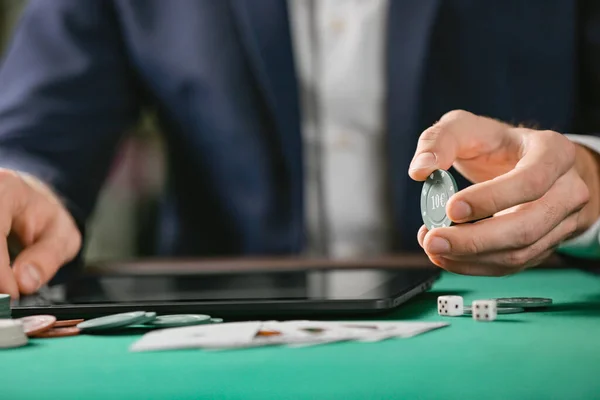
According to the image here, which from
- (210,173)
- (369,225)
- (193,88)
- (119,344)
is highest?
(193,88)

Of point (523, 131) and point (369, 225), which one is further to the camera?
point (369, 225)

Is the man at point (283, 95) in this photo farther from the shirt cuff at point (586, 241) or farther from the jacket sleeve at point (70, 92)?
Result: the shirt cuff at point (586, 241)

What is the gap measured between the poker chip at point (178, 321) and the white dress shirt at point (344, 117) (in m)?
0.85

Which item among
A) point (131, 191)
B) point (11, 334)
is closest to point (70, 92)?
point (11, 334)

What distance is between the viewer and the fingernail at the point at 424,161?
0.65m

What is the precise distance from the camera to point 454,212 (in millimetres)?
616

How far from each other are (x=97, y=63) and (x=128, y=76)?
8 cm

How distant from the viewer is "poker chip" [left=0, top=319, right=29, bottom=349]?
1.73 ft

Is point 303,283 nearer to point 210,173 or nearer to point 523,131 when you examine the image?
point 523,131

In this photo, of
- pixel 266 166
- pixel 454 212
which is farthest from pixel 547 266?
pixel 266 166

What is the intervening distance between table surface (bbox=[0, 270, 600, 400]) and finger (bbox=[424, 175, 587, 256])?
0.10m

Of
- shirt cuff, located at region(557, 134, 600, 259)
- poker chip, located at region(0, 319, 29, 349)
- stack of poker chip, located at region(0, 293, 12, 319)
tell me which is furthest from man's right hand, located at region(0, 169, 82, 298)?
shirt cuff, located at region(557, 134, 600, 259)

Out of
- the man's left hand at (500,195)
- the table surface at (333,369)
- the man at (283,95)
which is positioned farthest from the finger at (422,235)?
the man at (283,95)

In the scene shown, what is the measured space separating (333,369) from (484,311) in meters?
0.19
